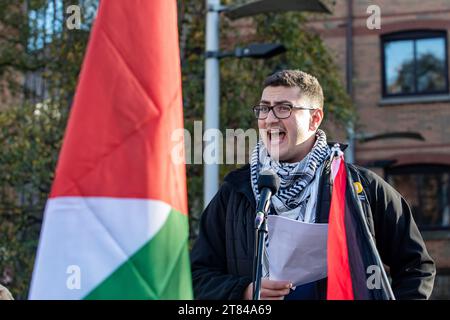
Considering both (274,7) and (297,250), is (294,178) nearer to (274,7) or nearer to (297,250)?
(297,250)

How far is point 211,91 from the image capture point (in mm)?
12172

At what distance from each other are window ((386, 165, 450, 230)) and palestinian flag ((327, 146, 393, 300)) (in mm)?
16975

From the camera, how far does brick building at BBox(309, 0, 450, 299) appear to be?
20.7 m

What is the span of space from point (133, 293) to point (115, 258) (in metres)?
0.12

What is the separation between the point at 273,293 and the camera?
3789 mm

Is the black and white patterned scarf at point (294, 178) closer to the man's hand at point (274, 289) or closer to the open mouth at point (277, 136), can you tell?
the open mouth at point (277, 136)

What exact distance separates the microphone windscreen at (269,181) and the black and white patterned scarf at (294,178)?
281 mm

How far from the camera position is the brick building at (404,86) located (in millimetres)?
20703

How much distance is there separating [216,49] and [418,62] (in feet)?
32.0

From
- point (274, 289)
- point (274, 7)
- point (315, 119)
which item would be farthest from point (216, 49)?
point (274, 289)

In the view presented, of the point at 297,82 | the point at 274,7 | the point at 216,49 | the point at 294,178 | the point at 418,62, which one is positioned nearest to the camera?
the point at 294,178

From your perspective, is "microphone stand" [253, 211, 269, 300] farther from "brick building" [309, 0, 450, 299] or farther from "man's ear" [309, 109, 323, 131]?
"brick building" [309, 0, 450, 299]

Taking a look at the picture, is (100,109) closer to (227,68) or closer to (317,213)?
(317,213)
